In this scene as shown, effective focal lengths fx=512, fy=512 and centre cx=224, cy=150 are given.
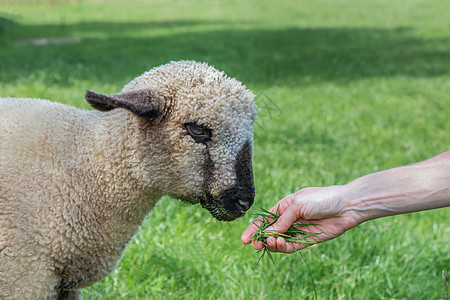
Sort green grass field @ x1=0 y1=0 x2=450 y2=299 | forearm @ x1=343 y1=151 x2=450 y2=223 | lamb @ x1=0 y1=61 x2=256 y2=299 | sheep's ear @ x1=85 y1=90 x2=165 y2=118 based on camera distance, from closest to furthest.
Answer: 1. sheep's ear @ x1=85 y1=90 x2=165 y2=118
2. lamb @ x1=0 y1=61 x2=256 y2=299
3. forearm @ x1=343 y1=151 x2=450 y2=223
4. green grass field @ x1=0 y1=0 x2=450 y2=299

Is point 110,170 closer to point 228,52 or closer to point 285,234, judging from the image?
point 285,234

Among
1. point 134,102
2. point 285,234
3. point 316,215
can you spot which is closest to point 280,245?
point 285,234

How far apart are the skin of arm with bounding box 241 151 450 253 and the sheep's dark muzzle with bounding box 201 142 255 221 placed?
0.31 m

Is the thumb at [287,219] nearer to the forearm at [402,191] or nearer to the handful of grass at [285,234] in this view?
the handful of grass at [285,234]

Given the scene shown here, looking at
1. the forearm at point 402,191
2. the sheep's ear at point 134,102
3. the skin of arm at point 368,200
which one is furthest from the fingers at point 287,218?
the sheep's ear at point 134,102

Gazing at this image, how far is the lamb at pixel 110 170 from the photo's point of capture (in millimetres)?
2193

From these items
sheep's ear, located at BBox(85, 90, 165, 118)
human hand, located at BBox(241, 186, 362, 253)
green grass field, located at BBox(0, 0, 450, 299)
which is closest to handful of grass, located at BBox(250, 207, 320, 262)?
human hand, located at BBox(241, 186, 362, 253)

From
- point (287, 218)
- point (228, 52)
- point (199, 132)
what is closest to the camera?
point (199, 132)

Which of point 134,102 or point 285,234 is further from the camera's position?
point 285,234

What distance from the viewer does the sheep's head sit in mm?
2232

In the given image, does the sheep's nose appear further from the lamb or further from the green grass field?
the green grass field

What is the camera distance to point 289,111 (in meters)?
7.54

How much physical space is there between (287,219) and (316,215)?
0.48 ft

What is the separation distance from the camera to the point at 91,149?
238 cm
